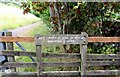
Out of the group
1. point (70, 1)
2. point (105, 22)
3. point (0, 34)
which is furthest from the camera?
point (105, 22)

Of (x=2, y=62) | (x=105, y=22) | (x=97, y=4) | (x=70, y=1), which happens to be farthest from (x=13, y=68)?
(x=105, y=22)

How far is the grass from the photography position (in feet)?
44.4

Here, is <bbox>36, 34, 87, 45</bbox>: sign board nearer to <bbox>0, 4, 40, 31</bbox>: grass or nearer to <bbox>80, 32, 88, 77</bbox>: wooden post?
<bbox>80, 32, 88, 77</bbox>: wooden post

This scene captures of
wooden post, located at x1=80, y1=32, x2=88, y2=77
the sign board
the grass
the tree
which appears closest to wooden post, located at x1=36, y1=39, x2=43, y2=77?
the sign board

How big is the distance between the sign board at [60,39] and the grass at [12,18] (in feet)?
25.5

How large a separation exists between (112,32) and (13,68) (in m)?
3.30

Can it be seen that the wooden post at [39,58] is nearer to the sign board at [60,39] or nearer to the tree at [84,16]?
the sign board at [60,39]

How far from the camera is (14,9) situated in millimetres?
18016

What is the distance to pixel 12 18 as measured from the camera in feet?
50.3

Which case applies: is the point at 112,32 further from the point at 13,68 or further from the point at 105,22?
the point at 13,68

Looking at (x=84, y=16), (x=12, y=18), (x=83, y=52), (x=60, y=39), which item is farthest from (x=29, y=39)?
(x=12, y=18)

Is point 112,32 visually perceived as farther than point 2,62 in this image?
Yes

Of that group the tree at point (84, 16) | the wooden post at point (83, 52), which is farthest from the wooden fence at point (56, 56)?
the tree at point (84, 16)

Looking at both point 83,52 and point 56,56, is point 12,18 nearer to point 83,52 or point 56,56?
point 56,56
